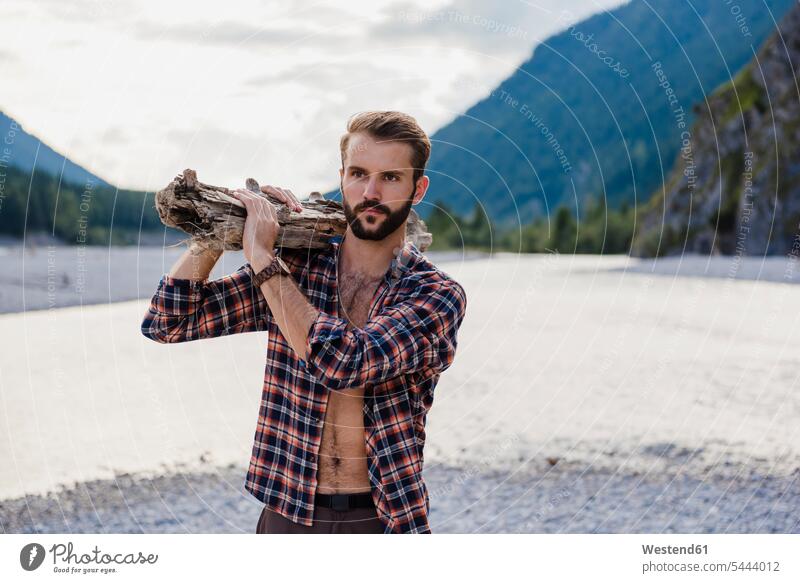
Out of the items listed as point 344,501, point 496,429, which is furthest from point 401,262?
point 496,429

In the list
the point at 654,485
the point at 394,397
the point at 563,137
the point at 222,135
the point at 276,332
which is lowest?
the point at 654,485

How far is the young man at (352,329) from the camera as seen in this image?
2.88m

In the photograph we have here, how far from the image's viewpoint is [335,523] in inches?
117

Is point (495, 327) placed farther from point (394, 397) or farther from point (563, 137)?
point (563, 137)

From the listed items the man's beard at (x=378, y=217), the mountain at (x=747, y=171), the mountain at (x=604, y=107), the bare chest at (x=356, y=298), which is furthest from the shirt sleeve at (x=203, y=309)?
the mountain at (x=604, y=107)

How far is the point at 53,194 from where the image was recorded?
26.7 meters

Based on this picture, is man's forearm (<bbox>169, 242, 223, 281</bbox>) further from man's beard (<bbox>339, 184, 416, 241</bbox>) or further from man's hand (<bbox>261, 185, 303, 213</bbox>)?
man's beard (<bbox>339, 184, 416, 241</bbox>)

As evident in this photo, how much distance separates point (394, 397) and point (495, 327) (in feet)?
58.0

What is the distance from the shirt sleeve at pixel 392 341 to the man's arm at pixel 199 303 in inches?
18.6

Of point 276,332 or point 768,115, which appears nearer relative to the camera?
Answer: point 276,332

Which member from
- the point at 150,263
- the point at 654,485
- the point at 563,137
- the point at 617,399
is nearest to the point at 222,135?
the point at 654,485

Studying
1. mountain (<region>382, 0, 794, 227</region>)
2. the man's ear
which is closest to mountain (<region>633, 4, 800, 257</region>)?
mountain (<region>382, 0, 794, 227</region>)
